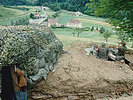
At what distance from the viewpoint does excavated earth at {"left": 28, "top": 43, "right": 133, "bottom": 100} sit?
784 centimetres

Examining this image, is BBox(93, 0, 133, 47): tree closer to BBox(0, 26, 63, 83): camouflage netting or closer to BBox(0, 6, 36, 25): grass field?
BBox(0, 26, 63, 83): camouflage netting

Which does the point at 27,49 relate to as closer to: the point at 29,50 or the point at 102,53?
the point at 29,50

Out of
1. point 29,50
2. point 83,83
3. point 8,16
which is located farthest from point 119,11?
point 8,16

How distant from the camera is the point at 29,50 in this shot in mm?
7422

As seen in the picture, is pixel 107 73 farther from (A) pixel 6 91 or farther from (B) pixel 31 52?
(A) pixel 6 91

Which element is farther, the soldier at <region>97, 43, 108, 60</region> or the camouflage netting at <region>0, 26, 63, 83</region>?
the soldier at <region>97, 43, 108, 60</region>

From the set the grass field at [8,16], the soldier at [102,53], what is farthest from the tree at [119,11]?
the grass field at [8,16]

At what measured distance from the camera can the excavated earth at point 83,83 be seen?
7844 millimetres

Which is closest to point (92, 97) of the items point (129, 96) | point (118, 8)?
point (129, 96)

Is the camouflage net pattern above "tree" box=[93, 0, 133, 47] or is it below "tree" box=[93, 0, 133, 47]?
below

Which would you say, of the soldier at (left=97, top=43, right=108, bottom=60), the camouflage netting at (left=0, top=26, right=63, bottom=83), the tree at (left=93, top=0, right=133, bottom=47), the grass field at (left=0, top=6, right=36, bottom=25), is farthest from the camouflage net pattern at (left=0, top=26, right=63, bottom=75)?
the grass field at (left=0, top=6, right=36, bottom=25)

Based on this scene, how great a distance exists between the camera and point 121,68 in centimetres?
1016

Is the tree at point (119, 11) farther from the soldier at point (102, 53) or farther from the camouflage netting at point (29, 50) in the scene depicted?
the camouflage netting at point (29, 50)

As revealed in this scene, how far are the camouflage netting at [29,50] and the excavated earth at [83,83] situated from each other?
0.70m
